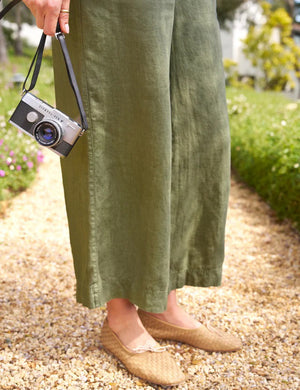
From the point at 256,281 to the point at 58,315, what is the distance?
1081mm

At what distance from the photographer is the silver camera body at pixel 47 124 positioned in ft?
4.19

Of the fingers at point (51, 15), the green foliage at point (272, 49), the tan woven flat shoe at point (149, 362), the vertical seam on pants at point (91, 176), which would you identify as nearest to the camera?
the fingers at point (51, 15)

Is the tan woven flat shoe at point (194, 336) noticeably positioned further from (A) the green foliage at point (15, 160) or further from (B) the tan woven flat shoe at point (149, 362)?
(A) the green foliage at point (15, 160)

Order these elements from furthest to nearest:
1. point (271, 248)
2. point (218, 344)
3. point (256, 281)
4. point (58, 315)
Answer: point (271, 248)
point (256, 281)
point (58, 315)
point (218, 344)

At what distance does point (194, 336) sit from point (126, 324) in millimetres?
277

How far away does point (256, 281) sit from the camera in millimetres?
2445

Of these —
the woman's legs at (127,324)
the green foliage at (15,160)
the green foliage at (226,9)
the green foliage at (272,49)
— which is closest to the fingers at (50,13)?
the woman's legs at (127,324)

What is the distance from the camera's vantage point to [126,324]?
5.19 feet

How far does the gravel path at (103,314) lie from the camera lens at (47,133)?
0.78 metres

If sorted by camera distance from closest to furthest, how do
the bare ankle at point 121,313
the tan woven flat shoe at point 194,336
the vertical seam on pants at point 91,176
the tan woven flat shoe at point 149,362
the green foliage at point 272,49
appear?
the vertical seam on pants at point 91,176 < the tan woven flat shoe at point 149,362 < the bare ankle at point 121,313 < the tan woven flat shoe at point 194,336 < the green foliage at point 272,49

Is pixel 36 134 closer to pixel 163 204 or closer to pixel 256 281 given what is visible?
pixel 163 204

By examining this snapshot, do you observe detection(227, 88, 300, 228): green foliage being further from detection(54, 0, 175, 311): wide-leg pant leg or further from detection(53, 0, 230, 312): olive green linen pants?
detection(54, 0, 175, 311): wide-leg pant leg

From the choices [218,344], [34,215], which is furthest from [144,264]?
[34,215]

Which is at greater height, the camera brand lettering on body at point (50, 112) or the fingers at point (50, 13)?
the fingers at point (50, 13)
